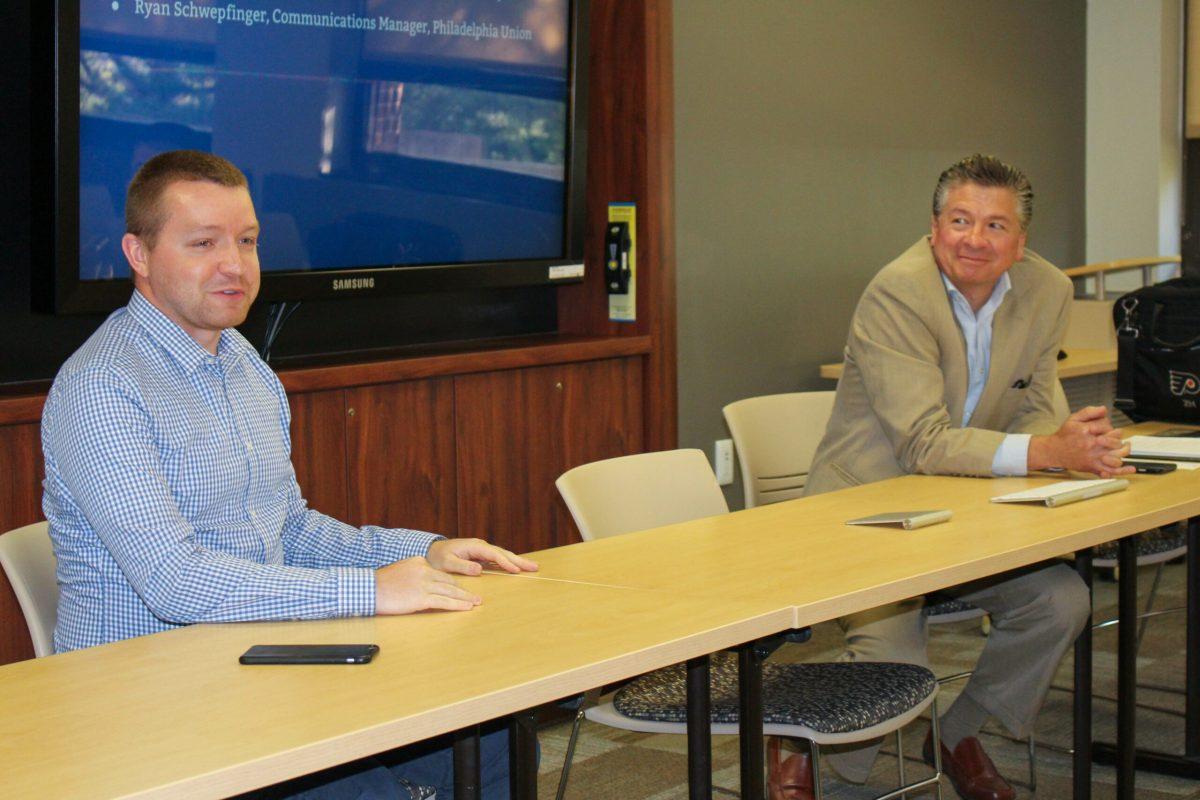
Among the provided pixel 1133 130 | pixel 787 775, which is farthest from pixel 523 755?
pixel 1133 130

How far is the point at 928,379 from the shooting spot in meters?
3.27

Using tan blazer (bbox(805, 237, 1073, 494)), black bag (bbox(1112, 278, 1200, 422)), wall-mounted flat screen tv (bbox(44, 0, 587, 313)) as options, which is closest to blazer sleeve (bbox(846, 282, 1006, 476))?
tan blazer (bbox(805, 237, 1073, 494))

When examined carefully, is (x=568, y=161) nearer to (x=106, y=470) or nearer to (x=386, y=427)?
(x=386, y=427)

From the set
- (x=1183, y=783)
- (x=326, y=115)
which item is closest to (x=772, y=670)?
(x=1183, y=783)

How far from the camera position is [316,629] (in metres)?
1.98

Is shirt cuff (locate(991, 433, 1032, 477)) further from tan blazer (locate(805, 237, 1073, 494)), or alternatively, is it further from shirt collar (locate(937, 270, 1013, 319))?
shirt collar (locate(937, 270, 1013, 319))

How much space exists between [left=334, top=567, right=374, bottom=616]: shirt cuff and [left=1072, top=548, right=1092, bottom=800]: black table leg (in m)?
1.49

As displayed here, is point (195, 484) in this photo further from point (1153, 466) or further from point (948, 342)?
point (1153, 466)

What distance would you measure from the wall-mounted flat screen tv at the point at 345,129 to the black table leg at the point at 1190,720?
1.85 meters

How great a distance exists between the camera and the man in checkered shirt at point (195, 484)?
202 centimetres

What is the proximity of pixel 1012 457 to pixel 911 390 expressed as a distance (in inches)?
10.3

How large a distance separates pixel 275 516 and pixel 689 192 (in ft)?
8.66

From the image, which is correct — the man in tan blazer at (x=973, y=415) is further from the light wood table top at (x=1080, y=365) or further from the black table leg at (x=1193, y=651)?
the light wood table top at (x=1080, y=365)

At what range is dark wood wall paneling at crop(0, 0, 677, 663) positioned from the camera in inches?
141
